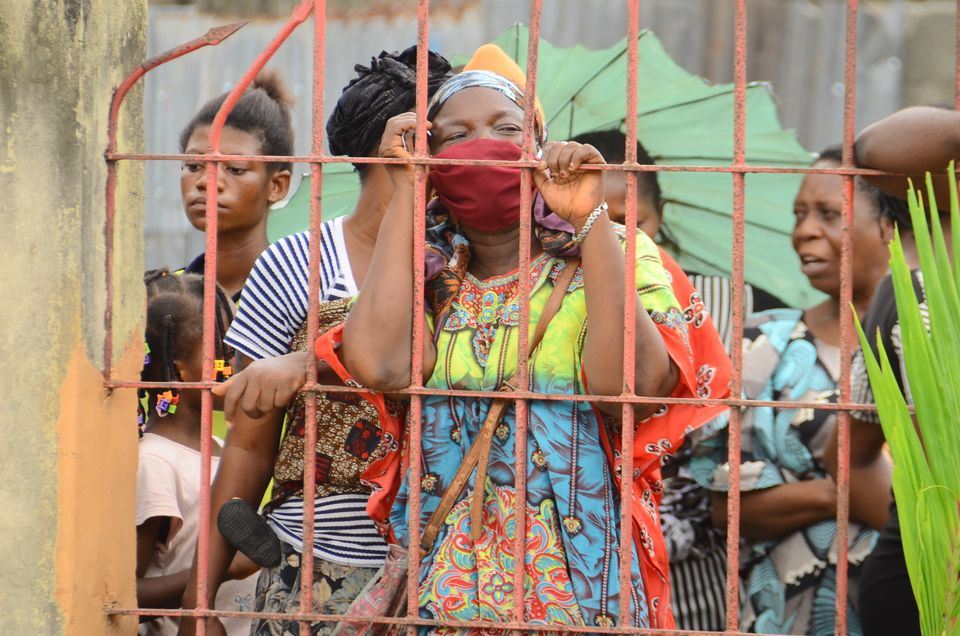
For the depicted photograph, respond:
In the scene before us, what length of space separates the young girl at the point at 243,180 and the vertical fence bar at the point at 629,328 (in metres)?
1.99

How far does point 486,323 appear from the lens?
Answer: 2475 millimetres

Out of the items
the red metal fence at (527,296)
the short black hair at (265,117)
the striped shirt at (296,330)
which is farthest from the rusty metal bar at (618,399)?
the short black hair at (265,117)

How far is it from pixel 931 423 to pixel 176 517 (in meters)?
1.83

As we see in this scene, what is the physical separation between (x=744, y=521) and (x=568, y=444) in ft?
4.95

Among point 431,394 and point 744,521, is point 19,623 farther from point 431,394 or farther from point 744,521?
point 744,521

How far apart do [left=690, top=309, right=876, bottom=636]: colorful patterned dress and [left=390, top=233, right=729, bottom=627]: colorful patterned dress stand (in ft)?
4.27

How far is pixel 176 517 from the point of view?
316cm

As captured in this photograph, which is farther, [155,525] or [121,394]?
[155,525]

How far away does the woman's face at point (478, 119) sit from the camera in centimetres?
253

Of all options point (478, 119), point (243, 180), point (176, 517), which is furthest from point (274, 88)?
point (478, 119)

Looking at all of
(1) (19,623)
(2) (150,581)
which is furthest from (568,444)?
(2) (150,581)

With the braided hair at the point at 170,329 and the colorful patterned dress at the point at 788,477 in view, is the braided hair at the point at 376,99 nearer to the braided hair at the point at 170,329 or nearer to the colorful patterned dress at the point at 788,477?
the braided hair at the point at 170,329

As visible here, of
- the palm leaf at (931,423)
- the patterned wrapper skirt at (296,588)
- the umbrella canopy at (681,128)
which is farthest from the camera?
the umbrella canopy at (681,128)

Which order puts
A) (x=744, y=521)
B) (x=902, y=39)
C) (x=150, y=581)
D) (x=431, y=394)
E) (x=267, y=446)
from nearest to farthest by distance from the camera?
(x=431, y=394), (x=267, y=446), (x=150, y=581), (x=744, y=521), (x=902, y=39)
